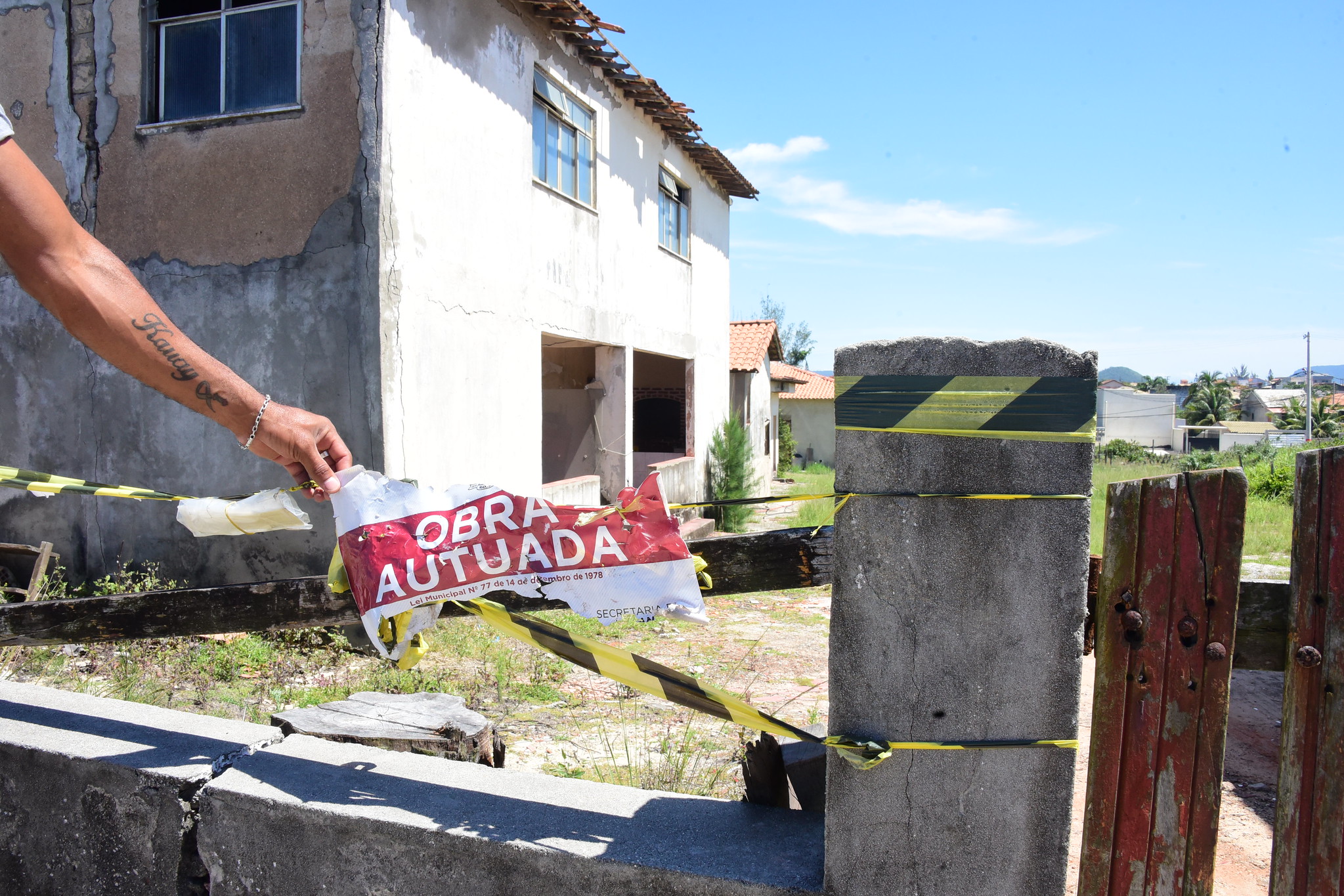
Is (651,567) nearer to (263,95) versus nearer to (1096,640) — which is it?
(1096,640)

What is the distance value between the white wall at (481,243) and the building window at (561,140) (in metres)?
0.16

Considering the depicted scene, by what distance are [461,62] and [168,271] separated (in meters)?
3.14

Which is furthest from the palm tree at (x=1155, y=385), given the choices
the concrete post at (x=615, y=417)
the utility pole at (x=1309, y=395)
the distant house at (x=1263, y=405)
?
the concrete post at (x=615, y=417)

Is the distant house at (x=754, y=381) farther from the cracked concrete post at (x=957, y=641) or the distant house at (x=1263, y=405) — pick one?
the distant house at (x=1263, y=405)

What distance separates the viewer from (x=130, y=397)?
7.56m

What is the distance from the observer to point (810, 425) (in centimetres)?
3600

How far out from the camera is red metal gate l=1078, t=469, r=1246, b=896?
4.94ft

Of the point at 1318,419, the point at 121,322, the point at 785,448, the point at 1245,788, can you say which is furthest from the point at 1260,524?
the point at 1318,419

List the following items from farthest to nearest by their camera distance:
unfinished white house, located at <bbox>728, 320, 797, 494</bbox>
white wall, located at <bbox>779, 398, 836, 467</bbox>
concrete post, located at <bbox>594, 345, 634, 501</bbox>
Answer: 1. white wall, located at <bbox>779, 398, 836, 467</bbox>
2. unfinished white house, located at <bbox>728, 320, 797, 494</bbox>
3. concrete post, located at <bbox>594, 345, 634, 501</bbox>

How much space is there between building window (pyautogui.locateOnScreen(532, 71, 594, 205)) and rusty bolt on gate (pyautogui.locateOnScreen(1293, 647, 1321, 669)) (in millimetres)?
8881

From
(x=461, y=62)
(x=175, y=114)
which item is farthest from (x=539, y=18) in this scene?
(x=175, y=114)

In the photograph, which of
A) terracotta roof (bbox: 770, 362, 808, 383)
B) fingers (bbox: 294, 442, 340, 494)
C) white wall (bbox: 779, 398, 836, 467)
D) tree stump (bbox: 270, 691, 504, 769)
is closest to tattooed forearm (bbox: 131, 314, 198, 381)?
fingers (bbox: 294, 442, 340, 494)

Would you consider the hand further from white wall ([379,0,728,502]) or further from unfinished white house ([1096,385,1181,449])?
unfinished white house ([1096,385,1181,449])

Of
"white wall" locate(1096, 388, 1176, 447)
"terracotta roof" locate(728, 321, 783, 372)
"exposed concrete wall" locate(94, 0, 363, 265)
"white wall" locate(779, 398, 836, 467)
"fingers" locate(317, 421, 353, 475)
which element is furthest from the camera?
"white wall" locate(1096, 388, 1176, 447)
